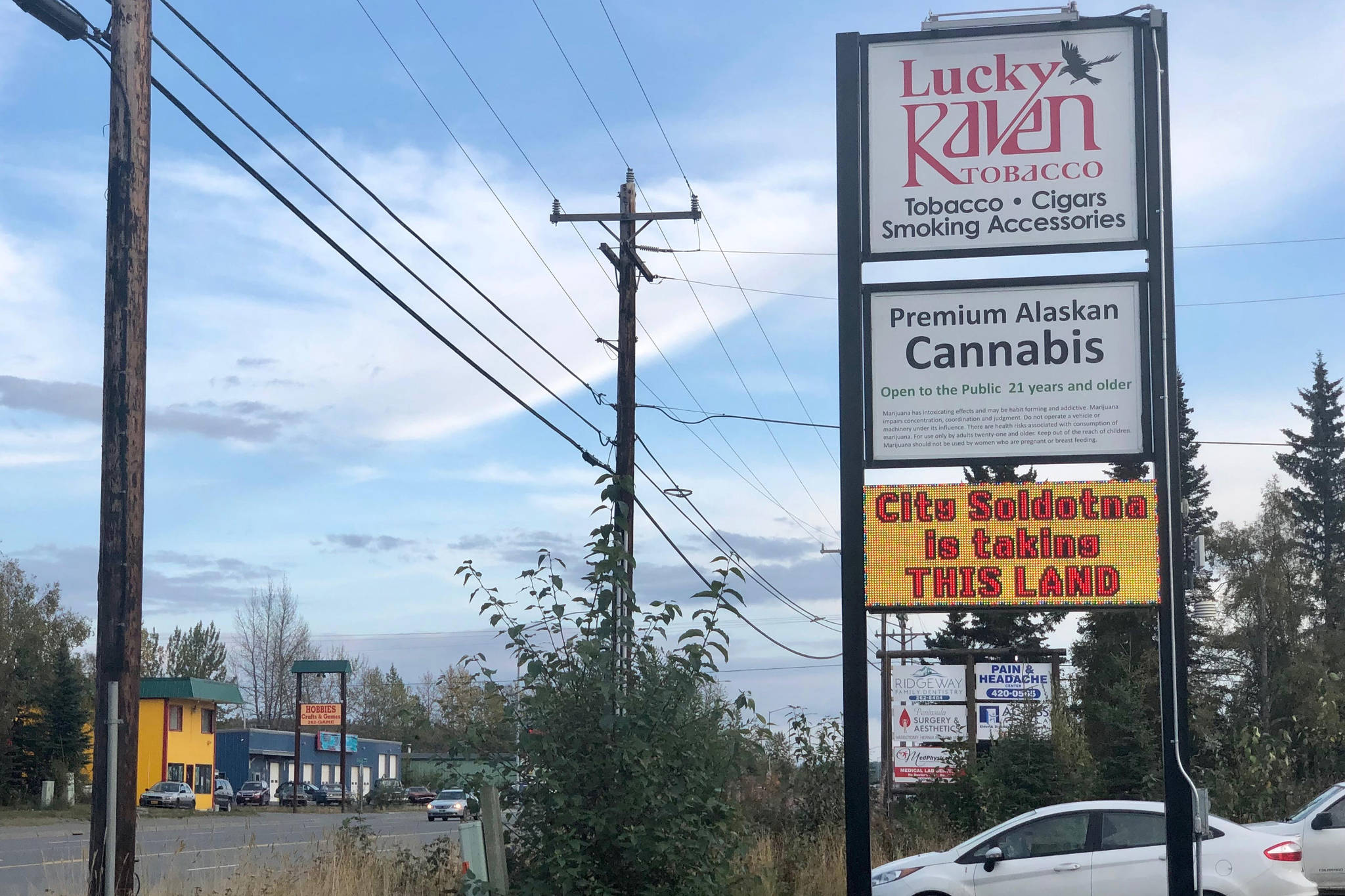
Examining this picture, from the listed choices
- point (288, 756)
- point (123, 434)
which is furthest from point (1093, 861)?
point (288, 756)

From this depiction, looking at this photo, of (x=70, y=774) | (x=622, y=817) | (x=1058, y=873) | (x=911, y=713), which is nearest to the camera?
(x=622, y=817)

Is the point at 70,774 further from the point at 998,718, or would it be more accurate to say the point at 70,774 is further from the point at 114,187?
the point at 114,187

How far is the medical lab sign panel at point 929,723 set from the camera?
2969 cm

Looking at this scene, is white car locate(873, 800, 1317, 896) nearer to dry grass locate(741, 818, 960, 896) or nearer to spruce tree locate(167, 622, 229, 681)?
dry grass locate(741, 818, 960, 896)

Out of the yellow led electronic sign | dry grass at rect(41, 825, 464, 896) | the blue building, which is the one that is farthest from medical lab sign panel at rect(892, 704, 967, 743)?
the blue building

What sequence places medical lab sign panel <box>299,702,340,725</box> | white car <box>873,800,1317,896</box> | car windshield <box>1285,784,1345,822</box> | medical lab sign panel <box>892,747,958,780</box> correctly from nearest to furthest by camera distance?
white car <box>873,800,1317,896</box>
car windshield <box>1285,784,1345,822</box>
medical lab sign panel <box>892,747,958,780</box>
medical lab sign panel <box>299,702,340,725</box>

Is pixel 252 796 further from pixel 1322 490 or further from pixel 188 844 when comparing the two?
pixel 1322 490

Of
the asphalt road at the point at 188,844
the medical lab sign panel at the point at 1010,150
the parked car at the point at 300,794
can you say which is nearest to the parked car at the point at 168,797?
the asphalt road at the point at 188,844

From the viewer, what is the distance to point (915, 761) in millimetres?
29594

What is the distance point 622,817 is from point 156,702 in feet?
189

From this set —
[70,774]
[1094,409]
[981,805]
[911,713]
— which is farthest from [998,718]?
[70,774]

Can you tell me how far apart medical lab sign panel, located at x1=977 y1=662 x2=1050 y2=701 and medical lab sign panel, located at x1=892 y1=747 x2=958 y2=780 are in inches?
63.0

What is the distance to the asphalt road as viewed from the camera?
43.2 ft

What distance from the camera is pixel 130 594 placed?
9.97 meters
